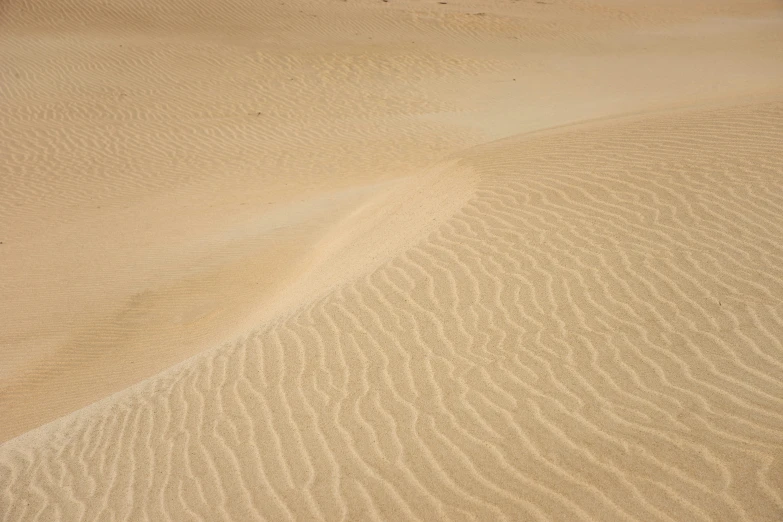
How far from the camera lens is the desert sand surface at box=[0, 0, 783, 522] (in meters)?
3.82

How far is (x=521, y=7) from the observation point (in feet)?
88.1

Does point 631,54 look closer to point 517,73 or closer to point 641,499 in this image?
point 517,73

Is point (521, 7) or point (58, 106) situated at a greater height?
point (521, 7)

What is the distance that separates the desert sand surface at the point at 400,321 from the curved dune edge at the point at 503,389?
2 centimetres

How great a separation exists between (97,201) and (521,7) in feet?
63.2

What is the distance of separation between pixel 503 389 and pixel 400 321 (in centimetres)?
129

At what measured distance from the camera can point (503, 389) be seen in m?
4.45

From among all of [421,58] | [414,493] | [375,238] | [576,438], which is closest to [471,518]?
[414,493]

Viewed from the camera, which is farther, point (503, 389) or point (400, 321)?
point (400, 321)

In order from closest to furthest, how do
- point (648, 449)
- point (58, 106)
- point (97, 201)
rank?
point (648, 449)
point (97, 201)
point (58, 106)

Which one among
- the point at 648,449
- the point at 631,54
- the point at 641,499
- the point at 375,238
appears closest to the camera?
the point at 641,499

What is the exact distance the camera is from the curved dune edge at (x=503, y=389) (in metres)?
3.65

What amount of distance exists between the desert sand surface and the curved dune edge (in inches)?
0.7

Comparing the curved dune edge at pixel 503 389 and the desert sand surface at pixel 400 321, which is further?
the desert sand surface at pixel 400 321
